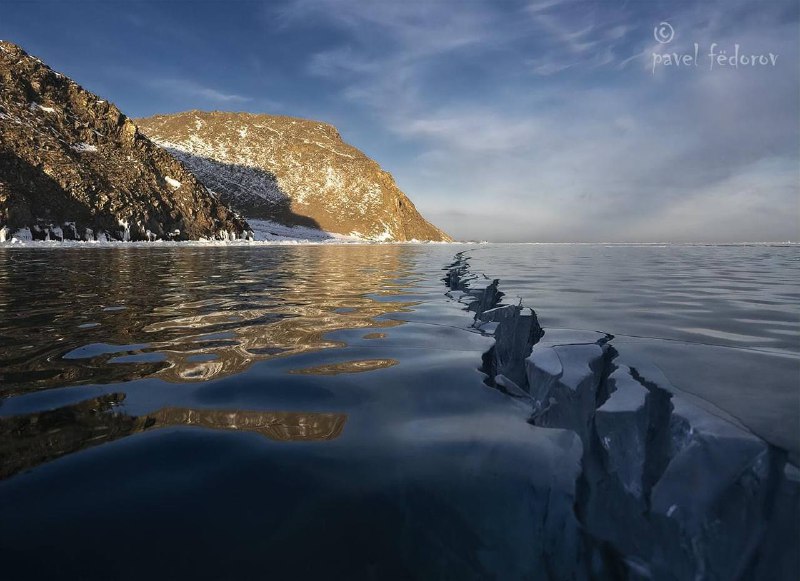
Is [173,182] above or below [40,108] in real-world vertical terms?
below

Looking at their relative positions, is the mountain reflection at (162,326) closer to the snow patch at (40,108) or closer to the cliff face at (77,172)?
the cliff face at (77,172)

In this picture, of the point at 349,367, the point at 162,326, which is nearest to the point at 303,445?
the point at 349,367

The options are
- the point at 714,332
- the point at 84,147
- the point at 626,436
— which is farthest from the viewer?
the point at 84,147

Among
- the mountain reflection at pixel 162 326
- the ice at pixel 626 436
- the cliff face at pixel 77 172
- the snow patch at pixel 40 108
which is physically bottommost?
the mountain reflection at pixel 162 326

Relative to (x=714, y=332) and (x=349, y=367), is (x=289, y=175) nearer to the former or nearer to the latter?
(x=349, y=367)

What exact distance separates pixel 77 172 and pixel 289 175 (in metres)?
98.9

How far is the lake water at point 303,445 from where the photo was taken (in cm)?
155

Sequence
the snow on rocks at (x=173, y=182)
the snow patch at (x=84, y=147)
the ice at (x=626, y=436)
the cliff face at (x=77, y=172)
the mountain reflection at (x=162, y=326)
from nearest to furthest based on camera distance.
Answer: the ice at (x=626, y=436)
the mountain reflection at (x=162, y=326)
the cliff face at (x=77, y=172)
the snow patch at (x=84, y=147)
the snow on rocks at (x=173, y=182)

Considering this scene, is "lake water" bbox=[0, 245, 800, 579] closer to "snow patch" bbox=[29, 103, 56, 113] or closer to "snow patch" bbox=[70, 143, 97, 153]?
"snow patch" bbox=[70, 143, 97, 153]

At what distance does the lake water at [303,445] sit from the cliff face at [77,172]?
179 ft

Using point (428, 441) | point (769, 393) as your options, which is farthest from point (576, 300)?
point (428, 441)

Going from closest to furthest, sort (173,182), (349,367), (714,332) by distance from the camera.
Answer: (349,367) < (714,332) < (173,182)

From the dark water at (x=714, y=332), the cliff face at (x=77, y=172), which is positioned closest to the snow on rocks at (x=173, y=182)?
the cliff face at (x=77, y=172)

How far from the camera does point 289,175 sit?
14612 centimetres
